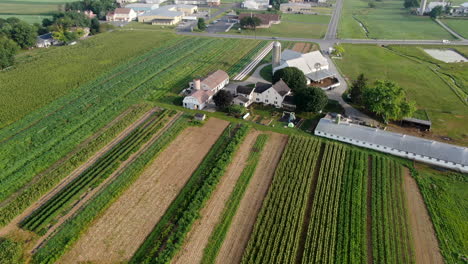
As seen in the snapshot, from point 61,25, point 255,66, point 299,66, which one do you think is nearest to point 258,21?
point 255,66

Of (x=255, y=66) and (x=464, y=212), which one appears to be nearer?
(x=464, y=212)

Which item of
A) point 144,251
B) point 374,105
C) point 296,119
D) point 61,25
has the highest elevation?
point 61,25

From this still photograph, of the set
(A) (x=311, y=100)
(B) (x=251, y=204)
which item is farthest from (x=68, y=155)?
(A) (x=311, y=100)

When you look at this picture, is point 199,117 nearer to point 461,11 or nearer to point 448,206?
point 448,206

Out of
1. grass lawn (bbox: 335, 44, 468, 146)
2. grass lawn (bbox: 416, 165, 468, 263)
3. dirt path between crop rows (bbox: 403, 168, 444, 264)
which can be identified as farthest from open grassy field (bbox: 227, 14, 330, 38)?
dirt path between crop rows (bbox: 403, 168, 444, 264)

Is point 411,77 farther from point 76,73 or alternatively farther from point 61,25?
point 61,25
